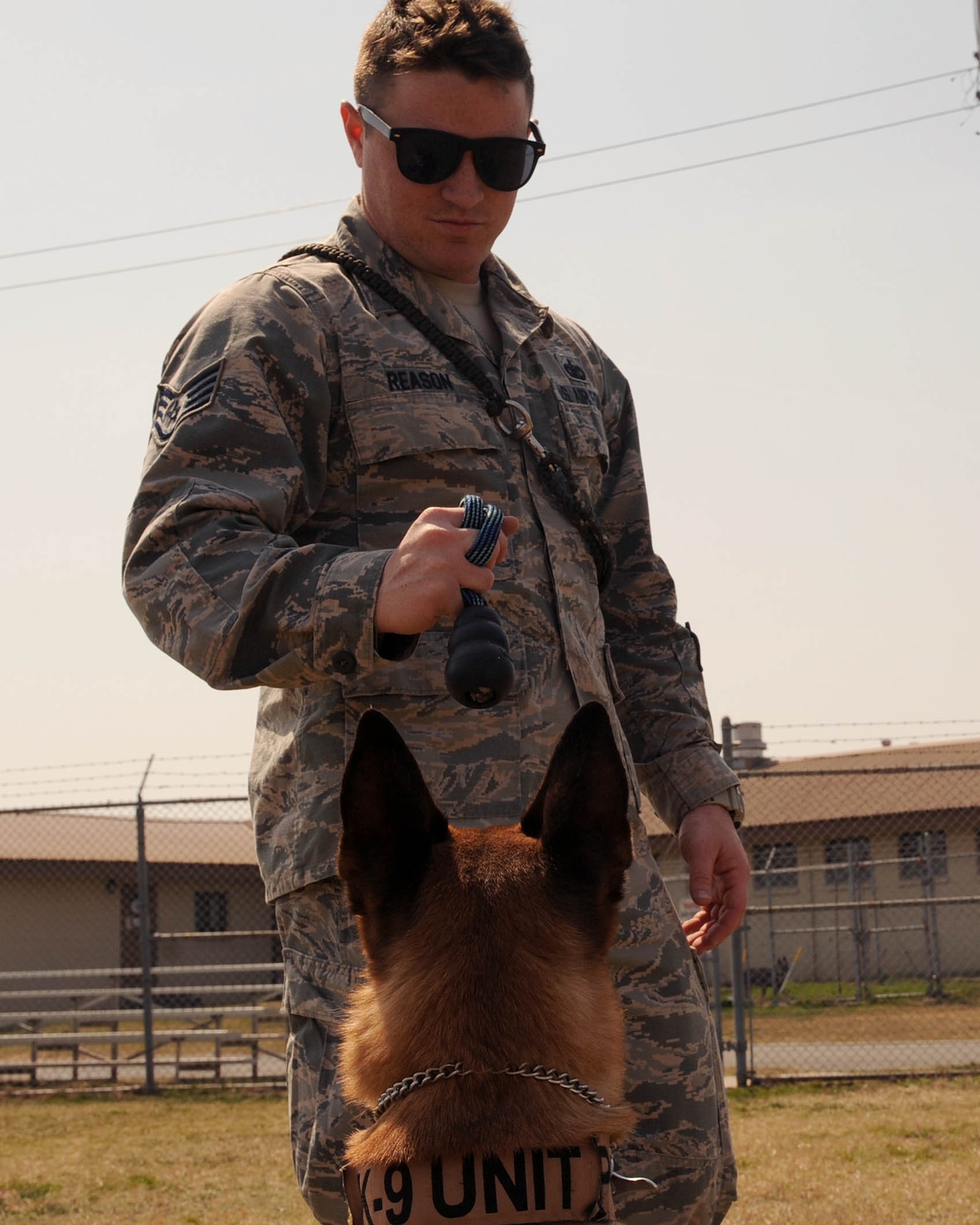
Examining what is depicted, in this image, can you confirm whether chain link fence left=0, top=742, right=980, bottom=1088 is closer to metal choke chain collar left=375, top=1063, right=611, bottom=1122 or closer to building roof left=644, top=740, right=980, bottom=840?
building roof left=644, top=740, right=980, bottom=840

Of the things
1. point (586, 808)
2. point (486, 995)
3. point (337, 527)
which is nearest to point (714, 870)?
point (586, 808)

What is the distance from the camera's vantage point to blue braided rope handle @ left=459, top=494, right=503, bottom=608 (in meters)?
2.13

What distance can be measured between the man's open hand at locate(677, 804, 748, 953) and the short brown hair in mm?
1692

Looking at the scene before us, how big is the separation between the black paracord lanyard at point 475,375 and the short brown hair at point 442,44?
1.12 ft

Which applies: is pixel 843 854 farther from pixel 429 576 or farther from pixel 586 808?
pixel 429 576

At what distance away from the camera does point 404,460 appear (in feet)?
8.68

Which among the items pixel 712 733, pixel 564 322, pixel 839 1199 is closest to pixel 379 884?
pixel 712 733

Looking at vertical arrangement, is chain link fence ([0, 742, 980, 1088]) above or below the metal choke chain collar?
below

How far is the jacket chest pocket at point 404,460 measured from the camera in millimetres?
2633

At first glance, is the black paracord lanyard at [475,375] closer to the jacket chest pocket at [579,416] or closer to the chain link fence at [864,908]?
the jacket chest pocket at [579,416]

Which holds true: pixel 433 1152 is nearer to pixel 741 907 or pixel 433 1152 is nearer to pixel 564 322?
pixel 741 907

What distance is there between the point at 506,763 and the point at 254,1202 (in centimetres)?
537

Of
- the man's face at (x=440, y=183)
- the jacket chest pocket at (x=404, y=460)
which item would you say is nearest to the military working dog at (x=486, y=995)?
the jacket chest pocket at (x=404, y=460)

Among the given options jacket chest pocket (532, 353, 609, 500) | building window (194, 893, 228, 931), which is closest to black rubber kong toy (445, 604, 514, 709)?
jacket chest pocket (532, 353, 609, 500)
